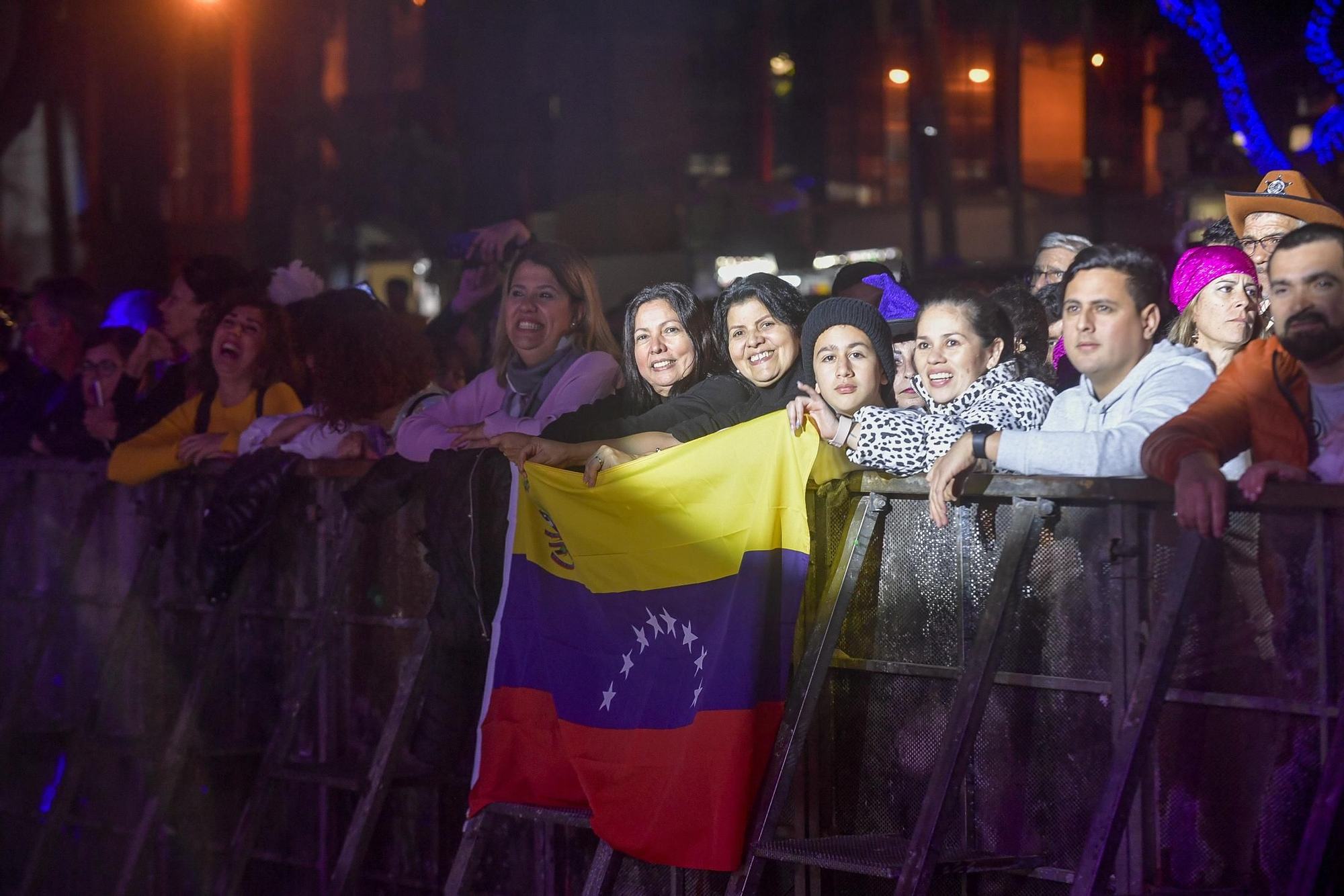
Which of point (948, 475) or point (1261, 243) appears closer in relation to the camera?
point (948, 475)

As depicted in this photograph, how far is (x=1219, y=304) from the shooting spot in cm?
456

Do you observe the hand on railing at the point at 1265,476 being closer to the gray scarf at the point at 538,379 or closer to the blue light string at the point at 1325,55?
the gray scarf at the point at 538,379

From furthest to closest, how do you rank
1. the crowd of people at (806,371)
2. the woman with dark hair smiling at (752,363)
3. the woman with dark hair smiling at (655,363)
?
the woman with dark hair smiling at (655,363) → the woman with dark hair smiling at (752,363) → the crowd of people at (806,371)

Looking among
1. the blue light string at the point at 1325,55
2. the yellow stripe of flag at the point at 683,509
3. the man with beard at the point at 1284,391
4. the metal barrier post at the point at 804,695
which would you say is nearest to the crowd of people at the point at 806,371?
the man with beard at the point at 1284,391

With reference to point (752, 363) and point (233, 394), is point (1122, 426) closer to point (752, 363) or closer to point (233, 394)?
point (752, 363)

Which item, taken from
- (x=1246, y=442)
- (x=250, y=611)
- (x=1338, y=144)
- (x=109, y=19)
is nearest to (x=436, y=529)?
(x=250, y=611)

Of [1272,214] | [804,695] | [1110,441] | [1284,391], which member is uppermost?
[1272,214]

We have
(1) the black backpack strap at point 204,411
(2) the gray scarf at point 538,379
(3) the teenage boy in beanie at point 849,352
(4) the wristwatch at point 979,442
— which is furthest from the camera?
(1) the black backpack strap at point 204,411

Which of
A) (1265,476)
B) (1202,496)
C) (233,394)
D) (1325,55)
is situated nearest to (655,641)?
(1202,496)

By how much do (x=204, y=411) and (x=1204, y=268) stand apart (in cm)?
447

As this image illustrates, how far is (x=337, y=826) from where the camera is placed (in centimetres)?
582

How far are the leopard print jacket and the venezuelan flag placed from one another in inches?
7.3

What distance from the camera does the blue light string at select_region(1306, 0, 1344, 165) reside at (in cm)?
1548

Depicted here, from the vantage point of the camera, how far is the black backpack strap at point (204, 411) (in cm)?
664
